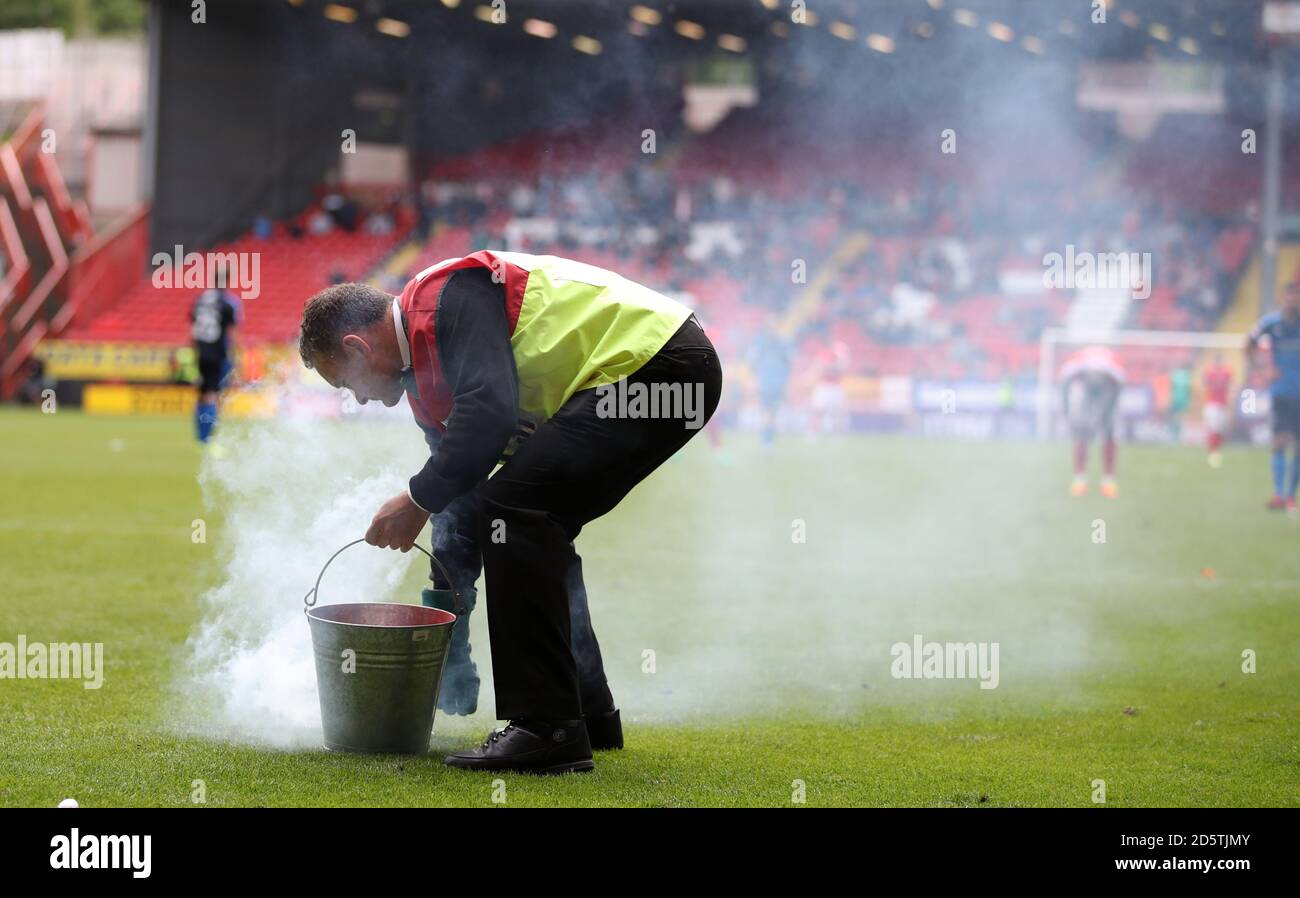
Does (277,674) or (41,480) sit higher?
(41,480)

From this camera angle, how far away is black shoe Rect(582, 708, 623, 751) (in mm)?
4277

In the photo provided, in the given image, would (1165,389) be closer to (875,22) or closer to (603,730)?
(875,22)

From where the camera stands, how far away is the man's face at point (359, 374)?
12.3ft

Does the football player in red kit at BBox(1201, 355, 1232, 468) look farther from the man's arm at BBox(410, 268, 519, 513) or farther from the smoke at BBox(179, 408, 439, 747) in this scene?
the man's arm at BBox(410, 268, 519, 513)

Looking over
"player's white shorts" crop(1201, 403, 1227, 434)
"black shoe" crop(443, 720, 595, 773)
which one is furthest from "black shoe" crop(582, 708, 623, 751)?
"player's white shorts" crop(1201, 403, 1227, 434)

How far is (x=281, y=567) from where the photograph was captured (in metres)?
4.95

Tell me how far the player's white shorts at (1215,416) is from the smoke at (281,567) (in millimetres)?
19244

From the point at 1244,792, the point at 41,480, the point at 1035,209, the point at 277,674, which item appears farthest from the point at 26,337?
the point at 1244,792

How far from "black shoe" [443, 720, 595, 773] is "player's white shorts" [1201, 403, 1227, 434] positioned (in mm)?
19931

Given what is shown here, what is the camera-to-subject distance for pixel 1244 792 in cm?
390

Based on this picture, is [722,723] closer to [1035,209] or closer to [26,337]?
[1035,209]

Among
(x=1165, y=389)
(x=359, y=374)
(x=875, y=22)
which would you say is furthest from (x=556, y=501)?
(x=1165, y=389)

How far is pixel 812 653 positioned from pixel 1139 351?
2223cm
